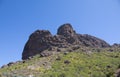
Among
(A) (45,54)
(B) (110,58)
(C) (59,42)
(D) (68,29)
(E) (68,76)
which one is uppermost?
(D) (68,29)

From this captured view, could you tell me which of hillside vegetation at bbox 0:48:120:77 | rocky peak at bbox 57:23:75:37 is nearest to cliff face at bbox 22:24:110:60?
rocky peak at bbox 57:23:75:37

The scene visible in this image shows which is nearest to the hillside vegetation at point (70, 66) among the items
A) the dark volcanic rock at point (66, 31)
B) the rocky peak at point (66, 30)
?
the dark volcanic rock at point (66, 31)

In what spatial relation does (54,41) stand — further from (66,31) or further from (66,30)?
(66,30)

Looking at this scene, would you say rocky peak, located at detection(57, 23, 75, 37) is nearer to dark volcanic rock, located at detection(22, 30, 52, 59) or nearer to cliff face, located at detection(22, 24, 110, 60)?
cliff face, located at detection(22, 24, 110, 60)

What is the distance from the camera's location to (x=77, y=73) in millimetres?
114312

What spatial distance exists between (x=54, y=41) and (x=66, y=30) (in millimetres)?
15088

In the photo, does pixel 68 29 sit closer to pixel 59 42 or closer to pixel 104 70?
pixel 59 42

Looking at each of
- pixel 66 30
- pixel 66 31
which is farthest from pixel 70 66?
pixel 66 30

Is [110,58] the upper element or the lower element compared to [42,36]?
lower

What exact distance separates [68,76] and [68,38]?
68990 mm

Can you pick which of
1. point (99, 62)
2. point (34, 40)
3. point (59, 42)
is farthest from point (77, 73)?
point (34, 40)

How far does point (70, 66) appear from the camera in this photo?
402 ft

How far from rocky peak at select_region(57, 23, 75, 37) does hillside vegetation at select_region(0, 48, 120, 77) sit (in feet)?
125

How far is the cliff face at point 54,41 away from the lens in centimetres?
17000
